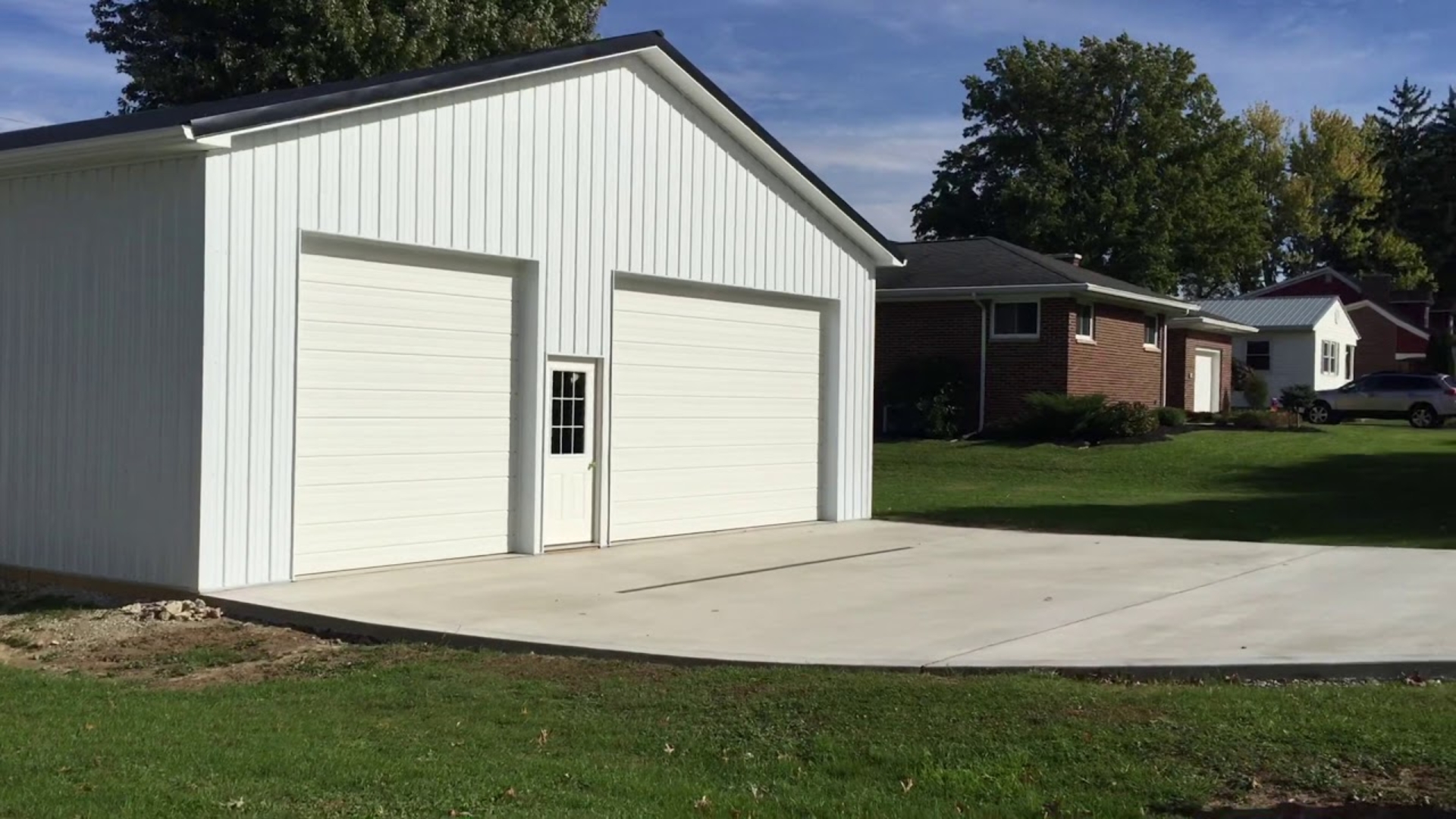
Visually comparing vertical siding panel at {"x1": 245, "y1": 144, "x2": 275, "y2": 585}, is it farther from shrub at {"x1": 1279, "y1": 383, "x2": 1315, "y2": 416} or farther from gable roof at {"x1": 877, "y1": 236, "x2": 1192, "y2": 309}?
shrub at {"x1": 1279, "y1": 383, "x2": 1315, "y2": 416}

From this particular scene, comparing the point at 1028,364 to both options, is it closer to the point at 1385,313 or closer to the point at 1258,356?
the point at 1258,356

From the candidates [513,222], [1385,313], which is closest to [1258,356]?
[1385,313]

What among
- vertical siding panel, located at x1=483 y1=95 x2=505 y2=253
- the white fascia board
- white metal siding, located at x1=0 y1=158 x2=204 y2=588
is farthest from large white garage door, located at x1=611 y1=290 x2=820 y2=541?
the white fascia board

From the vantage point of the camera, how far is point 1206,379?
41.3m

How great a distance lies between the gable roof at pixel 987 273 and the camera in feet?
104

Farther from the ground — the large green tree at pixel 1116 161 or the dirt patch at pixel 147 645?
the large green tree at pixel 1116 161

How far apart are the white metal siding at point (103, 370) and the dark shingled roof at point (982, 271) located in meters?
20.9

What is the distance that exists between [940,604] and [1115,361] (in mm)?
23804

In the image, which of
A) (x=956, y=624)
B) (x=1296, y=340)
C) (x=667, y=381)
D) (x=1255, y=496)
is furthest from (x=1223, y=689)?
(x=1296, y=340)

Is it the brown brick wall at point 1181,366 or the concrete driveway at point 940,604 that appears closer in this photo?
the concrete driveway at point 940,604

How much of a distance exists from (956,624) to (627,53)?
27.3 feet

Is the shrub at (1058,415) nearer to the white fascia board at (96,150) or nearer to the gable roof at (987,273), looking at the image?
the gable roof at (987,273)

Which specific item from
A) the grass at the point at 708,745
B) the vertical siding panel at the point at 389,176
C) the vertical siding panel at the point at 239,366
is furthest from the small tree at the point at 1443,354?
the vertical siding panel at the point at 239,366

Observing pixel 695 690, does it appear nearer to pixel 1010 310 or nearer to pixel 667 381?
pixel 667 381
